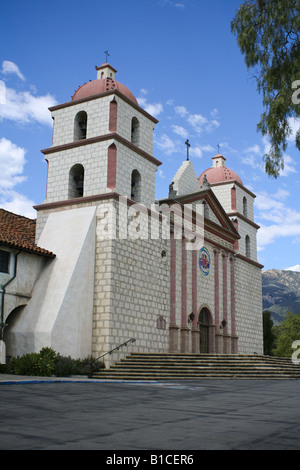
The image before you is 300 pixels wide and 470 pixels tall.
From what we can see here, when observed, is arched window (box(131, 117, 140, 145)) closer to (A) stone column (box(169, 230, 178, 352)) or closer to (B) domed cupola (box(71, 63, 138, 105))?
(B) domed cupola (box(71, 63, 138, 105))

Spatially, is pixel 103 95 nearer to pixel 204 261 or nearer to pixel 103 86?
pixel 103 86

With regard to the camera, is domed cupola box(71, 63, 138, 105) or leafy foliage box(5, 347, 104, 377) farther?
domed cupola box(71, 63, 138, 105)

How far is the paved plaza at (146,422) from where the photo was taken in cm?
472

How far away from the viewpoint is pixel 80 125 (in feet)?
72.4

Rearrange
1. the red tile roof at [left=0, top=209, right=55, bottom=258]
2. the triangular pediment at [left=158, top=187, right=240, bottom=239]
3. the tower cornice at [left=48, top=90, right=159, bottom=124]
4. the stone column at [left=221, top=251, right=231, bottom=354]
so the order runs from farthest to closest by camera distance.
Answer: the stone column at [left=221, top=251, right=231, bottom=354] < the triangular pediment at [left=158, top=187, right=240, bottom=239] < the tower cornice at [left=48, top=90, right=159, bottom=124] < the red tile roof at [left=0, top=209, right=55, bottom=258]

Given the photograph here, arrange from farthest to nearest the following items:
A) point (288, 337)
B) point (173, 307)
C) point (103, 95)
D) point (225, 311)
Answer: point (288, 337)
point (225, 311)
point (173, 307)
point (103, 95)

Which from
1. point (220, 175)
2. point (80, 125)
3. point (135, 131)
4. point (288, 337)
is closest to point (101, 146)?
point (80, 125)

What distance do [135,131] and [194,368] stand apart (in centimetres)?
1067

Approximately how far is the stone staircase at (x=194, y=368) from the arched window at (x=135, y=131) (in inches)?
362

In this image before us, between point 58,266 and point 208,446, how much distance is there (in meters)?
14.9

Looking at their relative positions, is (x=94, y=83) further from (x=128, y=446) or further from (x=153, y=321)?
(x=128, y=446)

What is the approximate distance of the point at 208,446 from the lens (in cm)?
462

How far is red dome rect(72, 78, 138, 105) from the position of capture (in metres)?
21.5

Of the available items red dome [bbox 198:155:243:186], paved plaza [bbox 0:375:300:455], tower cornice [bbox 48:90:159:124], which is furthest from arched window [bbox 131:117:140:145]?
paved plaza [bbox 0:375:300:455]
